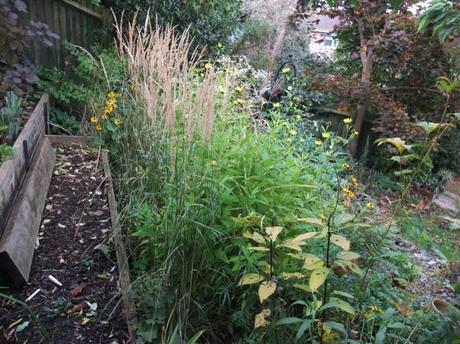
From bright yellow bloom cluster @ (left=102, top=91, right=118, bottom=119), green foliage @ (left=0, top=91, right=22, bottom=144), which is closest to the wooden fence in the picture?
green foliage @ (left=0, top=91, right=22, bottom=144)

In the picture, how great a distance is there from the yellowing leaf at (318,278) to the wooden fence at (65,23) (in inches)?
169

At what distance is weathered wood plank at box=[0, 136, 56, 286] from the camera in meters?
1.87

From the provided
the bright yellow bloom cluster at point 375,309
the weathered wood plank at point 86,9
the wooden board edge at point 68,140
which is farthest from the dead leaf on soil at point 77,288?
the weathered wood plank at point 86,9

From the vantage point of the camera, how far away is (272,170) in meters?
2.25

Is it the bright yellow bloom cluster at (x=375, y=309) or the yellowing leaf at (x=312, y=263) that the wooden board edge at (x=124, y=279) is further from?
the bright yellow bloom cluster at (x=375, y=309)

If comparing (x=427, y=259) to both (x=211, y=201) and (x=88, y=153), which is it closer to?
(x=211, y=201)

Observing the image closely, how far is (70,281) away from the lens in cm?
206

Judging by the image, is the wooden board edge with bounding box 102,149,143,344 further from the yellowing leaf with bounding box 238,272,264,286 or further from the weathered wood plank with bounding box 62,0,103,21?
the weathered wood plank with bounding box 62,0,103,21

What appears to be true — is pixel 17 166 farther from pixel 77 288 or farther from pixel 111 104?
pixel 77 288

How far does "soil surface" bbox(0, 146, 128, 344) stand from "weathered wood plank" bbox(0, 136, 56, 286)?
0.23 feet

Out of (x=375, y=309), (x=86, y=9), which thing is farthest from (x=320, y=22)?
(x=375, y=309)

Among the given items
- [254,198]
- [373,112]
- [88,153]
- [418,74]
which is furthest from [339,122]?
[254,198]

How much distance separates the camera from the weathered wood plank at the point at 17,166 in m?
2.11

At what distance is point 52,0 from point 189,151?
11.9 ft
